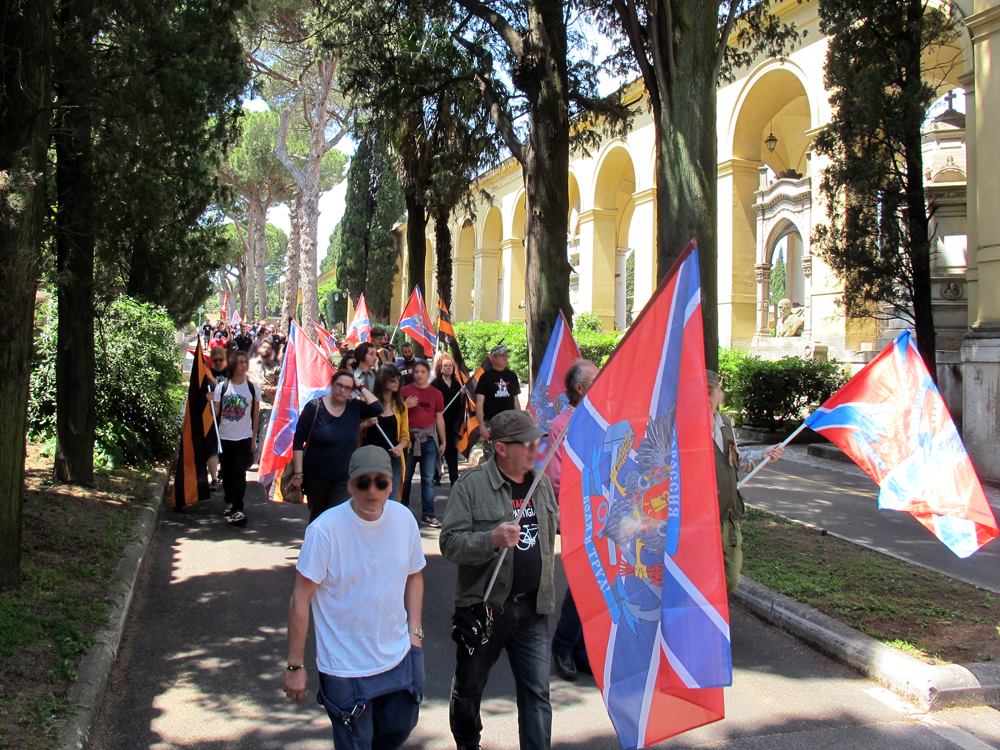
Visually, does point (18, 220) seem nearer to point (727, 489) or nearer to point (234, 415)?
point (234, 415)

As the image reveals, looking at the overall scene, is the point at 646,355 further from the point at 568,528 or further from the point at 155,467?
the point at 155,467

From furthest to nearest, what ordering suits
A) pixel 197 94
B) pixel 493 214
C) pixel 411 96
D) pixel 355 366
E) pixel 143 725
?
pixel 493 214 < pixel 411 96 < pixel 355 366 < pixel 197 94 < pixel 143 725

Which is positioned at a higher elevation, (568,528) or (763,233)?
(763,233)

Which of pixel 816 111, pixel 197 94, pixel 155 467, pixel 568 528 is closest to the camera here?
pixel 568 528

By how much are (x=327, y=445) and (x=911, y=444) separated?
3.90m

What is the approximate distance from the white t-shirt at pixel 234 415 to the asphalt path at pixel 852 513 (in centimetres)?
580

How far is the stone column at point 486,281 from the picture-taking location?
1646 inches

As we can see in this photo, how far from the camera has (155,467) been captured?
11.4 m

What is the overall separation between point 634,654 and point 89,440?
7.58 meters

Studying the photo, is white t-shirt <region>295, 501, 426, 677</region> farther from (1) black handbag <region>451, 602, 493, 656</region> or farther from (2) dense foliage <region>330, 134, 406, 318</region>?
(2) dense foliage <region>330, 134, 406, 318</region>

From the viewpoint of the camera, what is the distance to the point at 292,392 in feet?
27.3

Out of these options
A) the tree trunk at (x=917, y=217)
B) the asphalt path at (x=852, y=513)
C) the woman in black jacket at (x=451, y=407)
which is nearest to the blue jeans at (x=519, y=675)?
the asphalt path at (x=852, y=513)

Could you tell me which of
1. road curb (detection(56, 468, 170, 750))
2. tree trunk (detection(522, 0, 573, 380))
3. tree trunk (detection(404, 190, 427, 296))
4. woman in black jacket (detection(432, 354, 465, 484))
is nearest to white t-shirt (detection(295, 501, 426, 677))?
road curb (detection(56, 468, 170, 750))

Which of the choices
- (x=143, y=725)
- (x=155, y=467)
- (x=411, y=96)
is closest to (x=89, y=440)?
(x=155, y=467)
